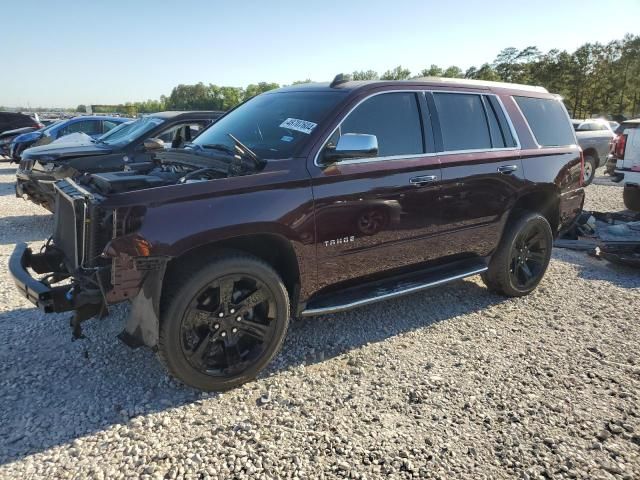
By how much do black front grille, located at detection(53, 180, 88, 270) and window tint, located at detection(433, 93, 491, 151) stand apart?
111 inches

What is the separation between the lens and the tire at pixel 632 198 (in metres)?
8.41

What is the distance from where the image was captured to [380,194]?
3611mm

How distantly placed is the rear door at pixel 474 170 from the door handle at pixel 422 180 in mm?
145

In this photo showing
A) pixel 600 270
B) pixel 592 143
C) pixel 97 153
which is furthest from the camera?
pixel 592 143

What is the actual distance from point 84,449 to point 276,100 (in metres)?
2.93

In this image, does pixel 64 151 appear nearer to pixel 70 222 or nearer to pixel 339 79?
pixel 70 222


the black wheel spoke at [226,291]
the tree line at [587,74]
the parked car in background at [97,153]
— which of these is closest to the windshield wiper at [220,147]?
the black wheel spoke at [226,291]

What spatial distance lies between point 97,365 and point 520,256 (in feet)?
13.0

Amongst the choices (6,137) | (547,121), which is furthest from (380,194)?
(6,137)

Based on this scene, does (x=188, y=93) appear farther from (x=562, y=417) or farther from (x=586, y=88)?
(x=562, y=417)

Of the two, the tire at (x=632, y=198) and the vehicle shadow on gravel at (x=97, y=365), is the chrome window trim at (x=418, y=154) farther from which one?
the tire at (x=632, y=198)

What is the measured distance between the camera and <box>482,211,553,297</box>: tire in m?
4.70

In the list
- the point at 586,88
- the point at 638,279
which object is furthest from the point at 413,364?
the point at 586,88

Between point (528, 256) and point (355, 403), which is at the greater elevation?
point (528, 256)
